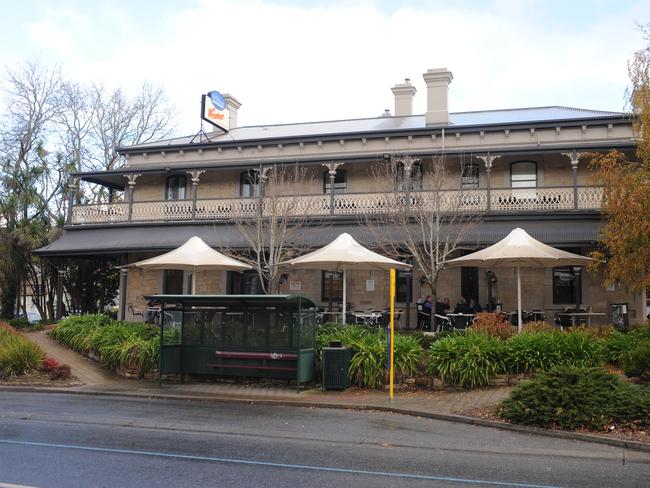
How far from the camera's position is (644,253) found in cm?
1415

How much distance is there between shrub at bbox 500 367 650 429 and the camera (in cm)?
947

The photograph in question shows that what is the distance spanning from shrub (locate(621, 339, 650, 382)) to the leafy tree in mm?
3202

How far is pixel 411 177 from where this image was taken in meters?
22.2

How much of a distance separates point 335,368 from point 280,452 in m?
5.29

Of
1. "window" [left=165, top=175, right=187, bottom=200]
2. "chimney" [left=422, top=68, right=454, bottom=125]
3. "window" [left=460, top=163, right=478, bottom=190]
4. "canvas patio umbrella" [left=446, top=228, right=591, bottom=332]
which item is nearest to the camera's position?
"canvas patio umbrella" [left=446, top=228, right=591, bottom=332]

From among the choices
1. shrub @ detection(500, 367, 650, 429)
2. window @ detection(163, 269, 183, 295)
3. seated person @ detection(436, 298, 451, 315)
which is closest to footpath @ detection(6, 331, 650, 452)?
shrub @ detection(500, 367, 650, 429)

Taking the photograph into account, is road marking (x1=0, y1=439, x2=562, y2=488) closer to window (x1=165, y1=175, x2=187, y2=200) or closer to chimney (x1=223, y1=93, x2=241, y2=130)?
window (x1=165, y1=175, x2=187, y2=200)

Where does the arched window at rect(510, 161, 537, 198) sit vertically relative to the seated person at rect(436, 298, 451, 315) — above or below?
above

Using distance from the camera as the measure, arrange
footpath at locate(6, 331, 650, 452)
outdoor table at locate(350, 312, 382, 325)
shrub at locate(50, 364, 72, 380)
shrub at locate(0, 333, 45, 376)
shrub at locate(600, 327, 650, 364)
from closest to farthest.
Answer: footpath at locate(6, 331, 650, 452) < shrub at locate(600, 327, 650, 364) < shrub at locate(50, 364, 72, 380) < shrub at locate(0, 333, 45, 376) < outdoor table at locate(350, 312, 382, 325)

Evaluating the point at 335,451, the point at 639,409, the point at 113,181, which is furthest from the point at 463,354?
→ the point at 113,181

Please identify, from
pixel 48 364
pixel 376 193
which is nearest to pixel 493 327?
pixel 376 193

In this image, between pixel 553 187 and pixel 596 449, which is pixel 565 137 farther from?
pixel 596 449

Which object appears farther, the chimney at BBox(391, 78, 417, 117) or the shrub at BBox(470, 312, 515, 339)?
the chimney at BBox(391, 78, 417, 117)

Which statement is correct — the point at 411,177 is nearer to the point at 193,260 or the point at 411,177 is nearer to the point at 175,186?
the point at 193,260
